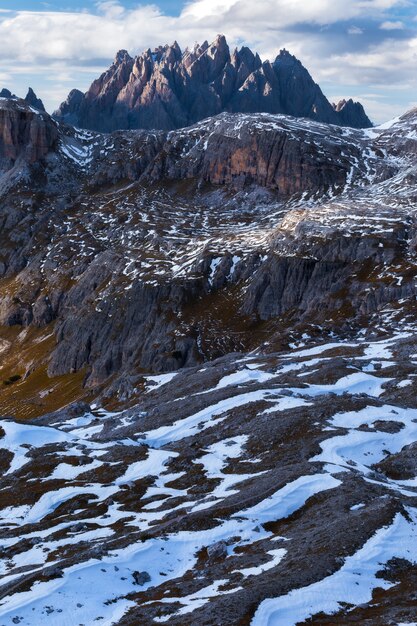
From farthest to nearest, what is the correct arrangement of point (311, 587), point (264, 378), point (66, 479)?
point (264, 378), point (66, 479), point (311, 587)

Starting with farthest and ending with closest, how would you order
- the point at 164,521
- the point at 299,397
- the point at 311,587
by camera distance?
the point at 299,397
the point at 164,521
the point at 311,587

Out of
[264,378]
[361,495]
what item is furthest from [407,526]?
[264,378]

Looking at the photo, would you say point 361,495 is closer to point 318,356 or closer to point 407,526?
point 407,526

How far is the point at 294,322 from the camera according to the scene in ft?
641

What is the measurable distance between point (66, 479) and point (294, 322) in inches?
5000

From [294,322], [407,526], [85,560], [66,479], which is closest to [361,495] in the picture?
[407,526]

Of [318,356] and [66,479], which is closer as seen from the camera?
[66,479]

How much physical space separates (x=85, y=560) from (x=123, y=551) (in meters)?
2.98

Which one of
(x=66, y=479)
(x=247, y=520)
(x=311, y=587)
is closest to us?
(x=311, y=587)

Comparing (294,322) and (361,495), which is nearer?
(361,495)

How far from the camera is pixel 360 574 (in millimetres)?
44219

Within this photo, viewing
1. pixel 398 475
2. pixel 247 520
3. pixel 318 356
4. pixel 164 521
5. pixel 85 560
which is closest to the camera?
pixel 85 560

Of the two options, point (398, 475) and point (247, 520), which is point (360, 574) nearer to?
point (247, 520)

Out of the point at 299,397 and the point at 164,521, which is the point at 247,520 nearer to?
the point at 164,521
